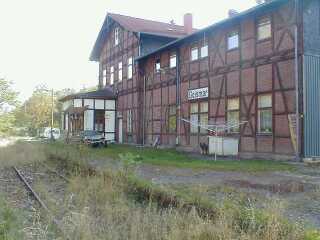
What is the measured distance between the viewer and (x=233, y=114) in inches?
816

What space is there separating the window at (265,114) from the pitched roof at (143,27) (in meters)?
13.7

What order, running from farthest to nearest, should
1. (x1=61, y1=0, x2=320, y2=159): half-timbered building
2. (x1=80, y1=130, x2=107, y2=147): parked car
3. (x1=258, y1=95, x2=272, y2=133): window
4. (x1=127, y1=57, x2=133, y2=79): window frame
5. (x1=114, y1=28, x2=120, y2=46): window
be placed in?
(x1=114, y1=28, x2=120, y2=46): window → (x1=127, y1=57, x2=133, y2=79): window frame → (x1=80, y1=130, x2=107, y2=147): parked car → (x1=258, y1=95, x2=272, y2=133): window → (x1=61, y1=0, x2=320, y2=159): half-timbered building

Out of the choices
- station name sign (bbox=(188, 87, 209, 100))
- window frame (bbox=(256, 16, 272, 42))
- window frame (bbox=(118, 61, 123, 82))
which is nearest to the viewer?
window frame (bbox=(256, 16, 272, 42))

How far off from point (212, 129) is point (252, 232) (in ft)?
53.9

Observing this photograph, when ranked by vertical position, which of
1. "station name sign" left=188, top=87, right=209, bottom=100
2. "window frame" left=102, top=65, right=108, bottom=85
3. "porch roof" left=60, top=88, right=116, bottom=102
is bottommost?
"station name sign" left=188, top=87, right=209, bottom=100

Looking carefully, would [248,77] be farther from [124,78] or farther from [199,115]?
[124,78]

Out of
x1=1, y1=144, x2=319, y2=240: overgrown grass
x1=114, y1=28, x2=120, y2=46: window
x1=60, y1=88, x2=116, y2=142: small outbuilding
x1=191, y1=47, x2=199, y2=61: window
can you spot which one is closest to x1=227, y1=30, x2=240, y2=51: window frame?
x1=191, y1=47, x2=199, y2=61: window

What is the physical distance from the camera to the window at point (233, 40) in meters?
20.7

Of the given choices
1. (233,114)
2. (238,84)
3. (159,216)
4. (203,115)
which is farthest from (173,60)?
(159,216)

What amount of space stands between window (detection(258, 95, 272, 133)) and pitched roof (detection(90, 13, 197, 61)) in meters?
13.7

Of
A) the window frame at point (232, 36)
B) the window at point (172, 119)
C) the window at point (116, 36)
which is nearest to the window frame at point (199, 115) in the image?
the window at point (172, 119)

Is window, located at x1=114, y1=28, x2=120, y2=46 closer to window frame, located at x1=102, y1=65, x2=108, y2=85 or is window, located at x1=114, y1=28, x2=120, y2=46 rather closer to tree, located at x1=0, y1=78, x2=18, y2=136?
window frame, located at x1=102, y1=65, x2=108, y2=85

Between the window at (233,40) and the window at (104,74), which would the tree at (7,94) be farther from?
the window at (233,40)

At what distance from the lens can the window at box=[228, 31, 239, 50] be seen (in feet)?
67.9
